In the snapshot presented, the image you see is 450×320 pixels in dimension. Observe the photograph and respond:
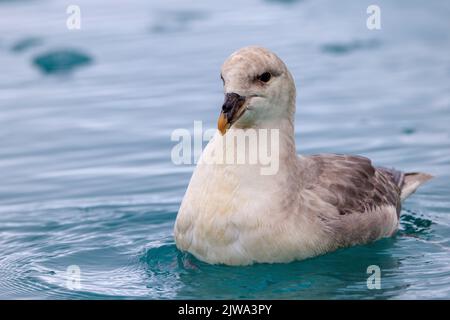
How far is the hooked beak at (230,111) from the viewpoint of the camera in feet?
22.6

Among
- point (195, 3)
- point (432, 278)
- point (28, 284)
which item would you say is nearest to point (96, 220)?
point (28, 284)

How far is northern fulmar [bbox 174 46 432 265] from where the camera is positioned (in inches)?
279

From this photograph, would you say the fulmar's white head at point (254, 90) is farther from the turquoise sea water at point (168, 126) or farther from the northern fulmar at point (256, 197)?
the turquoise sea water at point (168, 126)

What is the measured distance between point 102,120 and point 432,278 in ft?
17.1

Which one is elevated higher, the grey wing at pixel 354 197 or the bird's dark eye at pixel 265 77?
the bird's dark eye at pixel 265 77

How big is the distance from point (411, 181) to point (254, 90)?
2517mm

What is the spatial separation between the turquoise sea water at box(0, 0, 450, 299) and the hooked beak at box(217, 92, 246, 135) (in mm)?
1107

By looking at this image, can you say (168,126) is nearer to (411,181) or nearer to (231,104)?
(411,181)

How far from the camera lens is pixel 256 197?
24.0 feet

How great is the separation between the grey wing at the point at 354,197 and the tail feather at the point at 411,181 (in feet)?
0.99
